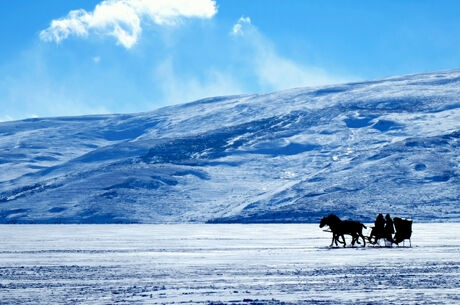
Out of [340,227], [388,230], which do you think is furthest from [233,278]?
[388,230]

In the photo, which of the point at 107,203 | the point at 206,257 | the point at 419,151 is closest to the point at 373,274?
the point at 206,257

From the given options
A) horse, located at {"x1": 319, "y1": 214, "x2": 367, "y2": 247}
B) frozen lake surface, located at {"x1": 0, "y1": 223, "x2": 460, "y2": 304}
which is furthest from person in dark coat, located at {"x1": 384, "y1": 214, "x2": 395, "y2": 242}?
frozen lake surface, located at {"x1": 0, "y1": 223, "x2": 460, "y2": 304}

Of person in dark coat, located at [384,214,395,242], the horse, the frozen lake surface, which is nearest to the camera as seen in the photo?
the frozen lake surface

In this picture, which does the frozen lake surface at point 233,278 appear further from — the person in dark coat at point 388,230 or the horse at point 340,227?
the horse at point 340,227

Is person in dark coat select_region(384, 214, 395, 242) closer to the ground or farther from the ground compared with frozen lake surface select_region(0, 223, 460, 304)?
farther from the ground

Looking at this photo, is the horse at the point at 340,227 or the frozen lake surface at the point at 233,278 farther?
the horse at the point at 340,227

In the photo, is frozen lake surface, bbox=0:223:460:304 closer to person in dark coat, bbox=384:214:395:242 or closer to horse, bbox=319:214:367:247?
person in dark coat, bbox=384:214:395:242

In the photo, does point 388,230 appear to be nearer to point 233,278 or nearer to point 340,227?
point 340,227

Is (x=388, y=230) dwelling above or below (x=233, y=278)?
above

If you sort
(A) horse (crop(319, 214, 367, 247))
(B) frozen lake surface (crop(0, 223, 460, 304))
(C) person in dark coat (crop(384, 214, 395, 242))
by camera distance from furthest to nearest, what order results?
(A) horse (crop(319, 214, 367, 247))
(C) person in dark coat (crop(384, 214, 395, 242))
(B) frozen lake surface (crop(0, 223, 460, 304))

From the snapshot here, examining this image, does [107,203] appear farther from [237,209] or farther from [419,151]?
[419,151]

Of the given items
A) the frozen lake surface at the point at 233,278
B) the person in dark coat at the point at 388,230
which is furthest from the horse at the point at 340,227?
the frozen lake surface at the point at 233,278

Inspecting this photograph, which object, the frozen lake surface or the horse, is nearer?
the frozen lake surface

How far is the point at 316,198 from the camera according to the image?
171 meters
